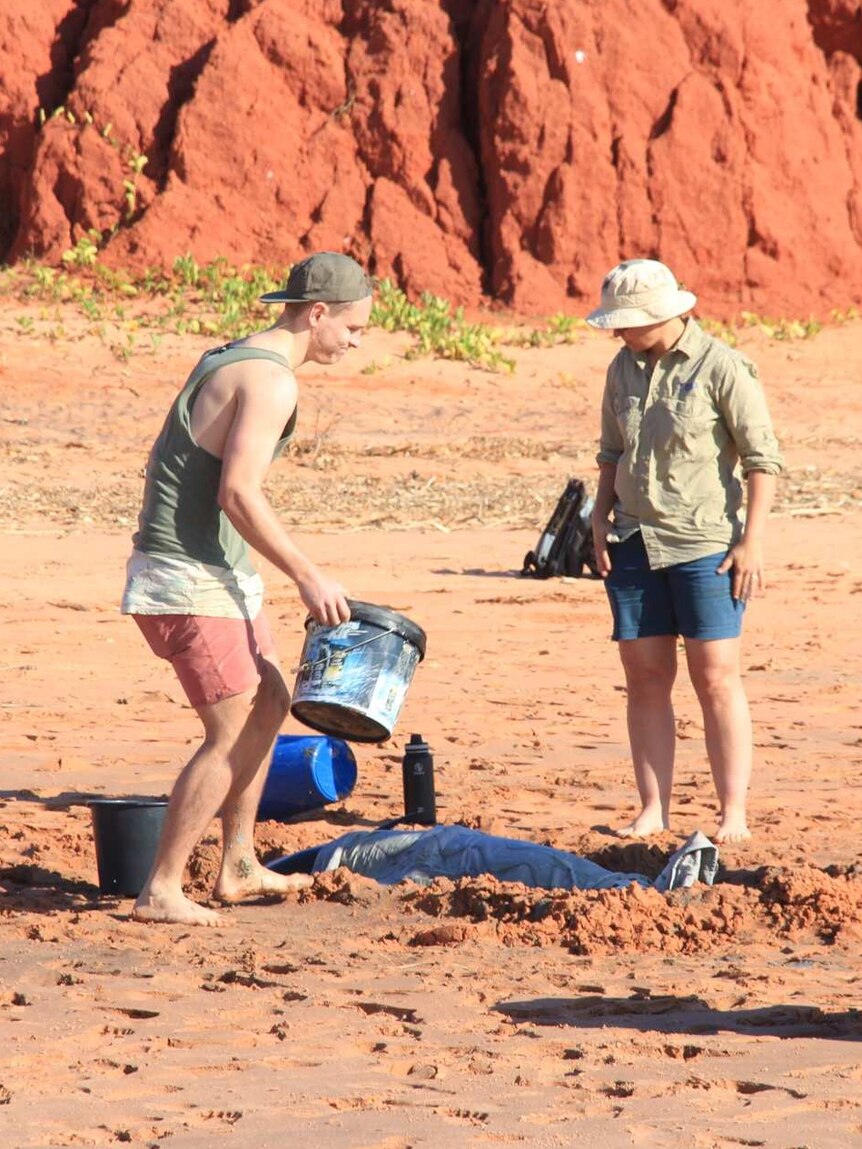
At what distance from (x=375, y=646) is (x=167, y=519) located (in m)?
0.77

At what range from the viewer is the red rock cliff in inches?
906

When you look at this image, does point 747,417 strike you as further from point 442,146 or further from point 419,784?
point 442,146

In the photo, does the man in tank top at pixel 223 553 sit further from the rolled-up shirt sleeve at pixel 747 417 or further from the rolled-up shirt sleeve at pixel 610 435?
the rolled-up shirt sleeve at pixel 747 417

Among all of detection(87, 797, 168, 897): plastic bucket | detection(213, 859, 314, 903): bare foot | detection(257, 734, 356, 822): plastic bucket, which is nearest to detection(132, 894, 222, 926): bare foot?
detection(213, 859, 314, 903): bare foot

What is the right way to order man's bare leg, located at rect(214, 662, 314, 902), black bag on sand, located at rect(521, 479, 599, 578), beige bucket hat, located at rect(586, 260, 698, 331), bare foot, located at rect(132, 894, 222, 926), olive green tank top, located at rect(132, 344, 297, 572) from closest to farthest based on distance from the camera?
olive green tank top, located at rect(132, 344, 297, 572)
bare foot, located at rect(132, 894, 222, 926)
man's bare leg, located at rect(214, 662, 314, 902)
beige bucket hat, located at rect(586, 260, 698, 331)
black bag on sand, located at rect(521, 479, 599, 578)

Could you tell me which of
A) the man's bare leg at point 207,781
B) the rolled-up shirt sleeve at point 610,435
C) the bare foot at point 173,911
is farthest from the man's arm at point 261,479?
the rolled-up shirt sleeve at point 610,435

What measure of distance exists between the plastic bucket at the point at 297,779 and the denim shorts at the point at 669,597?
3.84ft

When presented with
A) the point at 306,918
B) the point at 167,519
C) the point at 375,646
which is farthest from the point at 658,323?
the point at 306,918

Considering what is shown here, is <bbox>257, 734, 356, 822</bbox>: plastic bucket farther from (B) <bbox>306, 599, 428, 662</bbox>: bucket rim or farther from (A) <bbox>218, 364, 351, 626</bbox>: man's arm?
(A) <bbox>218, 364, 351, 626</bbox>: man's arm

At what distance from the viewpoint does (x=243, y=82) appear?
2306 centimetres

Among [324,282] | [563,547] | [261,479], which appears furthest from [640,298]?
[563,547]

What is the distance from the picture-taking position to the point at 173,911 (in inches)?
189

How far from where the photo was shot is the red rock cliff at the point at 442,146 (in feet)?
75.5

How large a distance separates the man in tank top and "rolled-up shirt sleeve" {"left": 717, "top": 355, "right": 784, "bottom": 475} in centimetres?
A: 131
